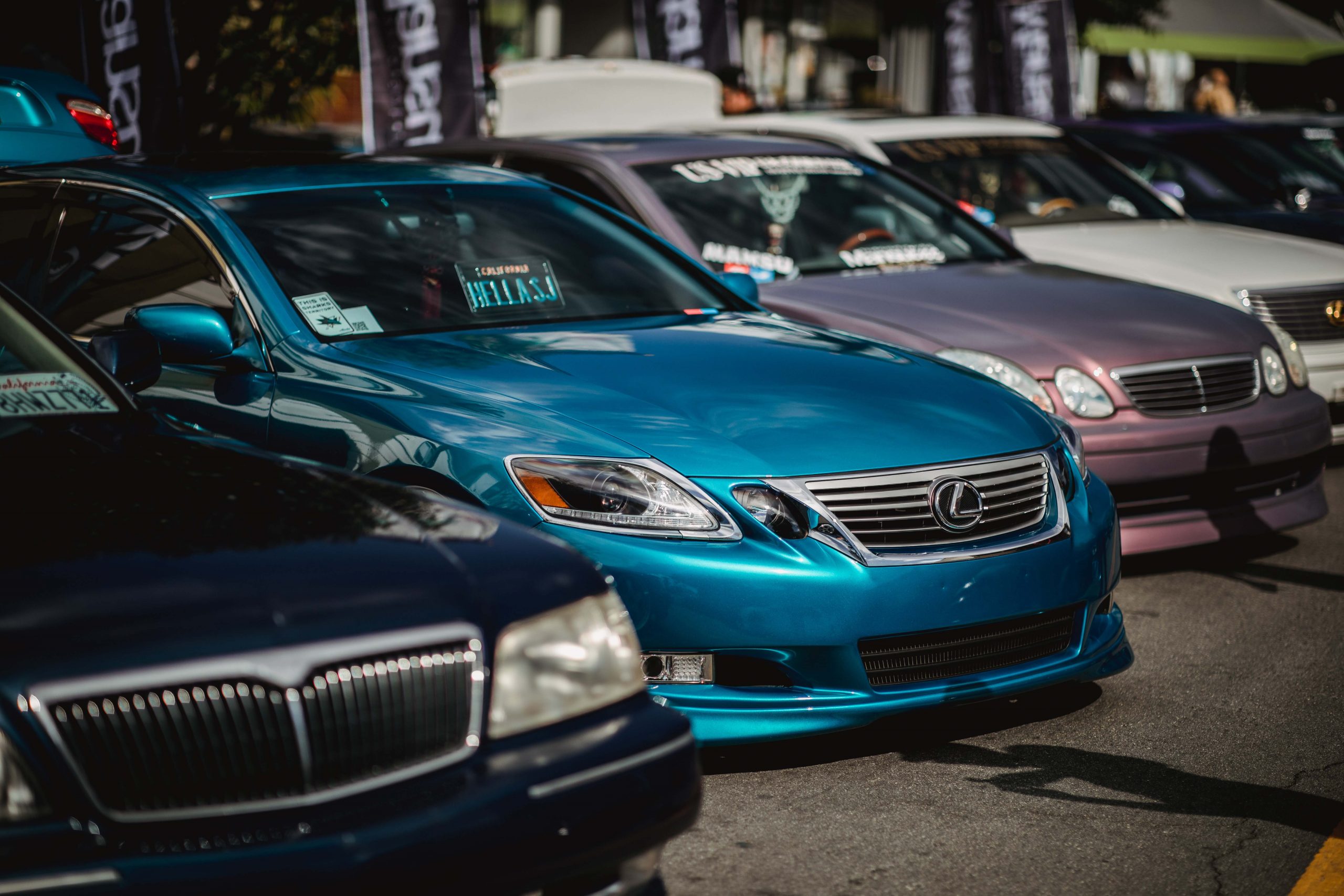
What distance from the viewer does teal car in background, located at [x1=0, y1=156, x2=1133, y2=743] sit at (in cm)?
360

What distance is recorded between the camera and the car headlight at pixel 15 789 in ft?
6.75

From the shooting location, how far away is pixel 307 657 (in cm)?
224

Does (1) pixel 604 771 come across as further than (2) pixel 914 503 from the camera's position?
No

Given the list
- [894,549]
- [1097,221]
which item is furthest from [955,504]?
[1097,221]

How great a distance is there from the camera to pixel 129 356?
3.58 metres

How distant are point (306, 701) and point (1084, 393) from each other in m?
3.94

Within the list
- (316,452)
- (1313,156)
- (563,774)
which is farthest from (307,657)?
(1313,156)

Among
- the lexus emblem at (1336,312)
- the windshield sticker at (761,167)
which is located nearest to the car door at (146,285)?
the windshield sticker at (761,167)

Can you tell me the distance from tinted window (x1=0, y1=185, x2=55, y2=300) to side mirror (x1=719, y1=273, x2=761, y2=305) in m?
2.21

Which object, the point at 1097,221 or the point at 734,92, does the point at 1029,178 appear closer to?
the point at 1097,221

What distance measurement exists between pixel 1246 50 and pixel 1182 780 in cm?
2524

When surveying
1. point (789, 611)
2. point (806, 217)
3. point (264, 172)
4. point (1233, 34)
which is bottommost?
point (1233, 34)

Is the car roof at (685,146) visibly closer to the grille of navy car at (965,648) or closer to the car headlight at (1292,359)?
the car headlight at (1292,359)

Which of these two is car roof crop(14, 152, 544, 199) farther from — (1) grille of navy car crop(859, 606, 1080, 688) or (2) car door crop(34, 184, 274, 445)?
(1) grille of navy car crop(859, 606, 1080, 688)
